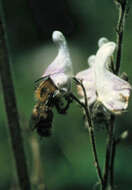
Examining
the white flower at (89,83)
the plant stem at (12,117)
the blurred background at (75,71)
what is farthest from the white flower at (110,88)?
the blurred background at (75,71)

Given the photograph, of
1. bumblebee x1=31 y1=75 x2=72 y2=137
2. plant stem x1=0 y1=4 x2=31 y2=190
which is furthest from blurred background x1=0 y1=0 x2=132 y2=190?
bumblebee x1=31 y1=75 x2=72 y2=137

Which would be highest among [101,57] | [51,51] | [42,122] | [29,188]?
[51,51]

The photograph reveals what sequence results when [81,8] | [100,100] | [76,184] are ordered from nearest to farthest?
[100,100]
[76,184]
[81,8]

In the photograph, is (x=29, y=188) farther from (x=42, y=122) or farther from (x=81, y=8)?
(x=81, y=8)

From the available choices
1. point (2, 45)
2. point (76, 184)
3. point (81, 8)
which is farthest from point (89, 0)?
point (2, 45)

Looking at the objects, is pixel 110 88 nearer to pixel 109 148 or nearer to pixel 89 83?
pixel 89 83

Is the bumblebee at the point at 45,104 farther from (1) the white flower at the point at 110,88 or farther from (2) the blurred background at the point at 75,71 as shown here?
(2) the blurred background at the point at 75,71

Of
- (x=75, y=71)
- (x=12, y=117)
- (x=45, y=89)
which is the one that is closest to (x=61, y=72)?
(x=45, y=89)

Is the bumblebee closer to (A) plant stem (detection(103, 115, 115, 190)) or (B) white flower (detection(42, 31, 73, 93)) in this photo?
(B) white flower (detection(42, 31, 73, 93))
